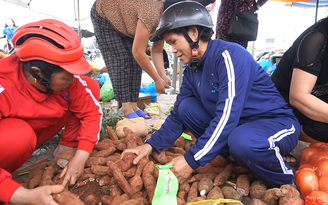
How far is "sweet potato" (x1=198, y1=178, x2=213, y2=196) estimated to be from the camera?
165 cm

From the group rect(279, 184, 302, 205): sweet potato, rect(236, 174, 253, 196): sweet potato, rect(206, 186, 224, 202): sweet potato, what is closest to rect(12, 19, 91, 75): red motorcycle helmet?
rect(206, 186, 224, 202): sweet potato

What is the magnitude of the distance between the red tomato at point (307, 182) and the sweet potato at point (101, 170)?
1452mm

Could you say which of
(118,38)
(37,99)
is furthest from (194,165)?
(118,38)

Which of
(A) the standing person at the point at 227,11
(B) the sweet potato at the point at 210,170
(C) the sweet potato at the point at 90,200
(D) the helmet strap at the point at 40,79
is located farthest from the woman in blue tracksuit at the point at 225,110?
(A) the standing person at the point at 227,11

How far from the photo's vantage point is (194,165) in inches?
67.4

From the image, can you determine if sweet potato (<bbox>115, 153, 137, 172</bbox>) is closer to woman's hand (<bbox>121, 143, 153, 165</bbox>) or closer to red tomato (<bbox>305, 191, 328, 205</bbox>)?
woman's hand (<bbox>121, 143, 153, 165</bbox>)

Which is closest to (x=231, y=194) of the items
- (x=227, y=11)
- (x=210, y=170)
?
(x=210, y=170)

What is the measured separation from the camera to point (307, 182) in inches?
67.4

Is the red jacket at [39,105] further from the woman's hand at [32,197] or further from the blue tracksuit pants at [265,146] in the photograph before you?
the blue tracksuit pants at [265,146]

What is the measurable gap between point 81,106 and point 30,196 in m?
0.90

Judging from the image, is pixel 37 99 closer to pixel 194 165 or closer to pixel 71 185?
pixel 71 185

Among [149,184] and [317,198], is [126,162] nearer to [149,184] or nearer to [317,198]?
[149,184]

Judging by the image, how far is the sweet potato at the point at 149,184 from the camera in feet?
5.33

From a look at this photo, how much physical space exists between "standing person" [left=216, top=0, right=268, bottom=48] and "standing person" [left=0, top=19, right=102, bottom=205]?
2629mm
